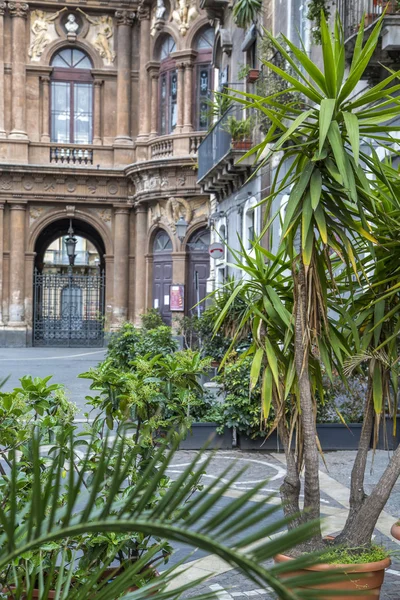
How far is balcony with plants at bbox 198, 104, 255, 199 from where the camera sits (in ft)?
68.0

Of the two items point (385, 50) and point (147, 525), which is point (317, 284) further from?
point (385, 50)

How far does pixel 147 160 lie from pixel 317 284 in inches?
1057

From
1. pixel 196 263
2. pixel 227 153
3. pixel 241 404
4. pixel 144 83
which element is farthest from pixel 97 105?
pixel 241 404

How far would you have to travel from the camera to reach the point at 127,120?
109 ft

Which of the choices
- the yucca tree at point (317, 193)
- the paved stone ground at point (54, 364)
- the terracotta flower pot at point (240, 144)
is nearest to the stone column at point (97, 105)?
the paved stone ground at point (54, 364)

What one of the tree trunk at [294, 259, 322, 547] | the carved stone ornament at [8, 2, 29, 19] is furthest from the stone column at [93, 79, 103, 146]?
the tree trunk at [294, 259, 322, 547]

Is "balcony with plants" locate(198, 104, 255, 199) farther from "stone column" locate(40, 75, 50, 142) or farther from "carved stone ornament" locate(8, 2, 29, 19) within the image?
"carved stone ornament" locate(8, 2, 29, 19)

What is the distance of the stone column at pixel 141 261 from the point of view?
3253cm

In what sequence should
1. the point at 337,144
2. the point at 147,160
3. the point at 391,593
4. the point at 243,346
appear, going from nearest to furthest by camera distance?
1. the point at 337,144
2. the point at 391,593
3. the point at 243,346
4. the point at 147,160

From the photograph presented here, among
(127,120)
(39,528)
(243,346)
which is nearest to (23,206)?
(127,120)

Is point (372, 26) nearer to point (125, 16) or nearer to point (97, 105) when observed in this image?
point (97, 105)

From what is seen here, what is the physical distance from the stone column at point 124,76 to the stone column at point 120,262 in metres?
2.69

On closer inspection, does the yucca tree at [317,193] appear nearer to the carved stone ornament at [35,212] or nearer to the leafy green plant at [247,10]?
the leafy green plant at [247,10]

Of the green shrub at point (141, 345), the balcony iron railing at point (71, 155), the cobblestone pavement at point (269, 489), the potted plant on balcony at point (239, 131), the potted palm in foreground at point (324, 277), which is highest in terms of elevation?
the balcony iron railing at point (71, 155)
